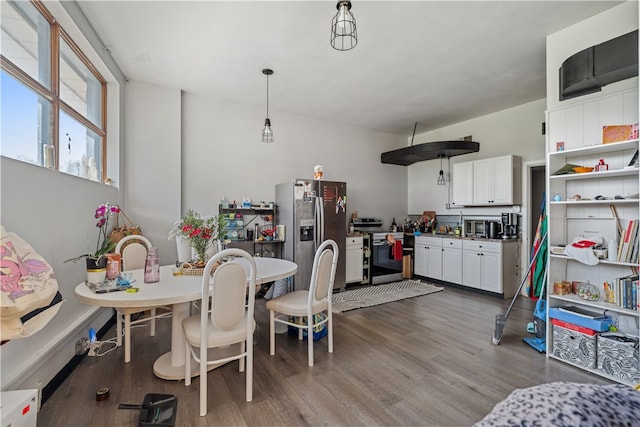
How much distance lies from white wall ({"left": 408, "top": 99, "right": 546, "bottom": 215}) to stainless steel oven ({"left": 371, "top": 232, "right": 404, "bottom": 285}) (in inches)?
48.6

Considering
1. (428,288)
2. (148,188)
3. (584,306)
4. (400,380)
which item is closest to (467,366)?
(400,380)

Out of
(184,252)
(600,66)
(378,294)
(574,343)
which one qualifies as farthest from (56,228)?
(600,66)

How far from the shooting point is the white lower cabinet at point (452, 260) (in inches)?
195

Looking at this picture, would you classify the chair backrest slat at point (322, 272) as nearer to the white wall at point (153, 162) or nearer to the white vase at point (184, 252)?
the white vase at point (184, 252)

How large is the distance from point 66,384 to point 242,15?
3255mm

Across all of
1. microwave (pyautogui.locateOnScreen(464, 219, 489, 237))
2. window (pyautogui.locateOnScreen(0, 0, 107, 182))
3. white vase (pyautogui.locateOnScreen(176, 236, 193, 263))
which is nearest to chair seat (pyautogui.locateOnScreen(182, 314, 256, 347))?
white vase (pyautogui.locateOnScreen(176, 236, 193, 263))

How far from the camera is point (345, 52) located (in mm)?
3158

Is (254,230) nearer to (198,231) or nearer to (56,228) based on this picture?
(198,231)

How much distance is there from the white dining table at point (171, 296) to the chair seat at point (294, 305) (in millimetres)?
304

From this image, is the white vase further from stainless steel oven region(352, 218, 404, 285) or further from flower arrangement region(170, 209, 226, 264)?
stainless steel oven region(352, 218, 404, 285)

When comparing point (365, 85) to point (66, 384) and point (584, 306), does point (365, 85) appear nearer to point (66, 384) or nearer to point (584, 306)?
point (584, 306)

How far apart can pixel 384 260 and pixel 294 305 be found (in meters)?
3.24

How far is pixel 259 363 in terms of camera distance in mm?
2477

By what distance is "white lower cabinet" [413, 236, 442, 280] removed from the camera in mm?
5293
